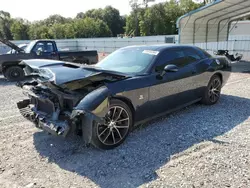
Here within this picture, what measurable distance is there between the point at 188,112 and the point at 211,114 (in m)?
0.49

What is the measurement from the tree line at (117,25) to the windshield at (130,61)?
48823mm

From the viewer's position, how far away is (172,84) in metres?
4.41

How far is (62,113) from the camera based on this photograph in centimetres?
338

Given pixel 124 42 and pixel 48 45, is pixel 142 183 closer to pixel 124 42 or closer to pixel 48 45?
pixel 48 45

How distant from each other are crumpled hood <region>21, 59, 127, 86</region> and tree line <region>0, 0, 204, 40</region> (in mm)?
50156

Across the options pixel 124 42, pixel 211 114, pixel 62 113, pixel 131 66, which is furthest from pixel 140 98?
pixel 124 42

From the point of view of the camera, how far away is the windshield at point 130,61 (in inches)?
163

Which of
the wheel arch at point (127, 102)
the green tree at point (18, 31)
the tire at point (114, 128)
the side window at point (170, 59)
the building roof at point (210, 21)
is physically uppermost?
the green tree at point (18, 31)

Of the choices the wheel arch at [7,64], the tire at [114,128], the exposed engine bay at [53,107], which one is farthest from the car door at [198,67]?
the wheel arch at [7,64]

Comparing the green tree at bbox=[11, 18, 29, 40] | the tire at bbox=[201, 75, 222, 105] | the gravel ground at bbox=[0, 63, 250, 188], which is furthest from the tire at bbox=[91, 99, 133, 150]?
the green tree at bbox=[11, 18, 29, 40]

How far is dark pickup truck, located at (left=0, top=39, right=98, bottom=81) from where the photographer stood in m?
9.85

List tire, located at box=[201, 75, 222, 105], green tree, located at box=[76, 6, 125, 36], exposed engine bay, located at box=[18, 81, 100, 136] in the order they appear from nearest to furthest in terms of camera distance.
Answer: exposed engine bay, located at box=[18, 81, 100, 136]
tire, located at box=[201, 75, 222, 105]
green tree, located at box=[76, 6, 125, 36]

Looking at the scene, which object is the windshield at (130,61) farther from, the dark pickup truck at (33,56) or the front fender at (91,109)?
the dark pickup truck at (33,56)

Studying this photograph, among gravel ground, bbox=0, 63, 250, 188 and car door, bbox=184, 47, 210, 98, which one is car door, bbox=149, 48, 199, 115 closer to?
car door, bbox=184, 47, 210, 98
